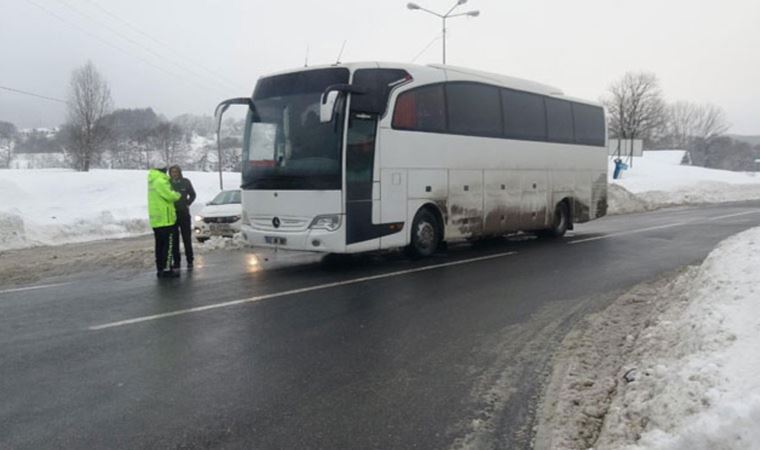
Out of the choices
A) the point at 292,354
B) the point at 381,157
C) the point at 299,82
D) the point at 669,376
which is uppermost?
the point at 299,82

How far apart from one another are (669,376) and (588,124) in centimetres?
1442

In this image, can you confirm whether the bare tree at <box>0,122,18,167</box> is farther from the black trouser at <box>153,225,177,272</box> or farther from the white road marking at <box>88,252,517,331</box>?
the white road marking at <box>88,252,517,331</box>

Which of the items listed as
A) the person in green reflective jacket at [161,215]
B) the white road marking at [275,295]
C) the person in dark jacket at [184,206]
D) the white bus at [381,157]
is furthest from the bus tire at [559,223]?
the person in green reflective jacket at [161,215]

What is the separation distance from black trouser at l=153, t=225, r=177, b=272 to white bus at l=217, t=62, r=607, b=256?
142cm

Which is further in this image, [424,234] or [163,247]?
[424,234]

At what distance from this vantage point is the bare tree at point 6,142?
96.1 meters

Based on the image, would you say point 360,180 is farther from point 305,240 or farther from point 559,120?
point 559,120

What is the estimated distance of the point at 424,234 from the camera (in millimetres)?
12125

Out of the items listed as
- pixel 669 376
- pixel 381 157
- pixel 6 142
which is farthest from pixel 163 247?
pixel 6 142

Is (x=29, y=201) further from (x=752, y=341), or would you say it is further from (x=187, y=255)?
(x=752, y=341)

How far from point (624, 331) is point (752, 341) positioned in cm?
244

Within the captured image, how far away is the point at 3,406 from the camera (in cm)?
454

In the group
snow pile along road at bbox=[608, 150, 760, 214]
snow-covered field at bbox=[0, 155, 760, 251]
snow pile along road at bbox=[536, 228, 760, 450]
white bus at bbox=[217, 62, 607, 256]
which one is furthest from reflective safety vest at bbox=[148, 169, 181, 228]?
snow pile along road at bbox=[608, 150, 760, 214]

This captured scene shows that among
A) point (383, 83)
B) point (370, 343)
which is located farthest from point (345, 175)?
point (370, 343)
